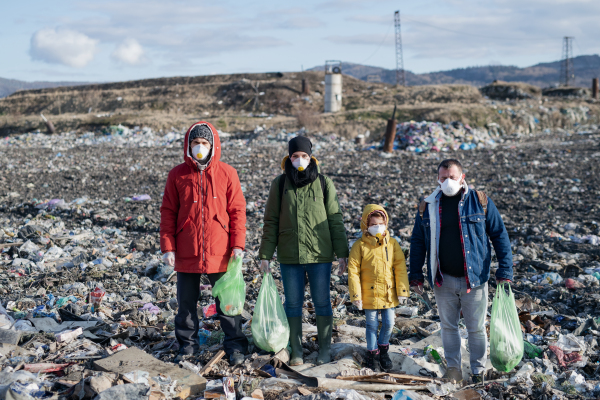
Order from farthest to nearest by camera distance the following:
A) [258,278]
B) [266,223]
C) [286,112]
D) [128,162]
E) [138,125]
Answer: [286,112]
[138,125]
[128,162]
[258,278]
[266,223]

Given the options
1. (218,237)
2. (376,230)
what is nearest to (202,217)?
(218,237)

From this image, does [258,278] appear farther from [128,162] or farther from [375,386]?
[128,162]

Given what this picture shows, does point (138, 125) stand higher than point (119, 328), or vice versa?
point (138, 125)

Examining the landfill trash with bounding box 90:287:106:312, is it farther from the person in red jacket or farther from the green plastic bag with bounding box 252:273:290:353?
Result: the green plastic bag with bounding box 252:273:290:353

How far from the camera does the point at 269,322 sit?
3.24 m

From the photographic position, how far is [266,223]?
3.31m

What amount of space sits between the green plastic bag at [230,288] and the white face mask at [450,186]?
142 centimetres

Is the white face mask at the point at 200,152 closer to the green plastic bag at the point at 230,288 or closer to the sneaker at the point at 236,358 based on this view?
the green plastic bag at the point at 230,288

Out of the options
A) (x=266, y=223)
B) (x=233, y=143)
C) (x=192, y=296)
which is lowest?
(x=192, y=296)

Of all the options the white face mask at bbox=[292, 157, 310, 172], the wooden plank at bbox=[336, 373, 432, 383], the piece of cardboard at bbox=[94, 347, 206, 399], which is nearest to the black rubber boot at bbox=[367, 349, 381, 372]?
the wooden plank at bbox=[336, 373, 432, 383]

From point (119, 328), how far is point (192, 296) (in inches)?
40.5

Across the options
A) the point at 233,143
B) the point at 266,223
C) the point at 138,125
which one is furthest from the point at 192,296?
the point at 138,125

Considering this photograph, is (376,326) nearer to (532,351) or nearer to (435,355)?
(435,355)

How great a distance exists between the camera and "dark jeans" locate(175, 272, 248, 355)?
3312 millimetres
